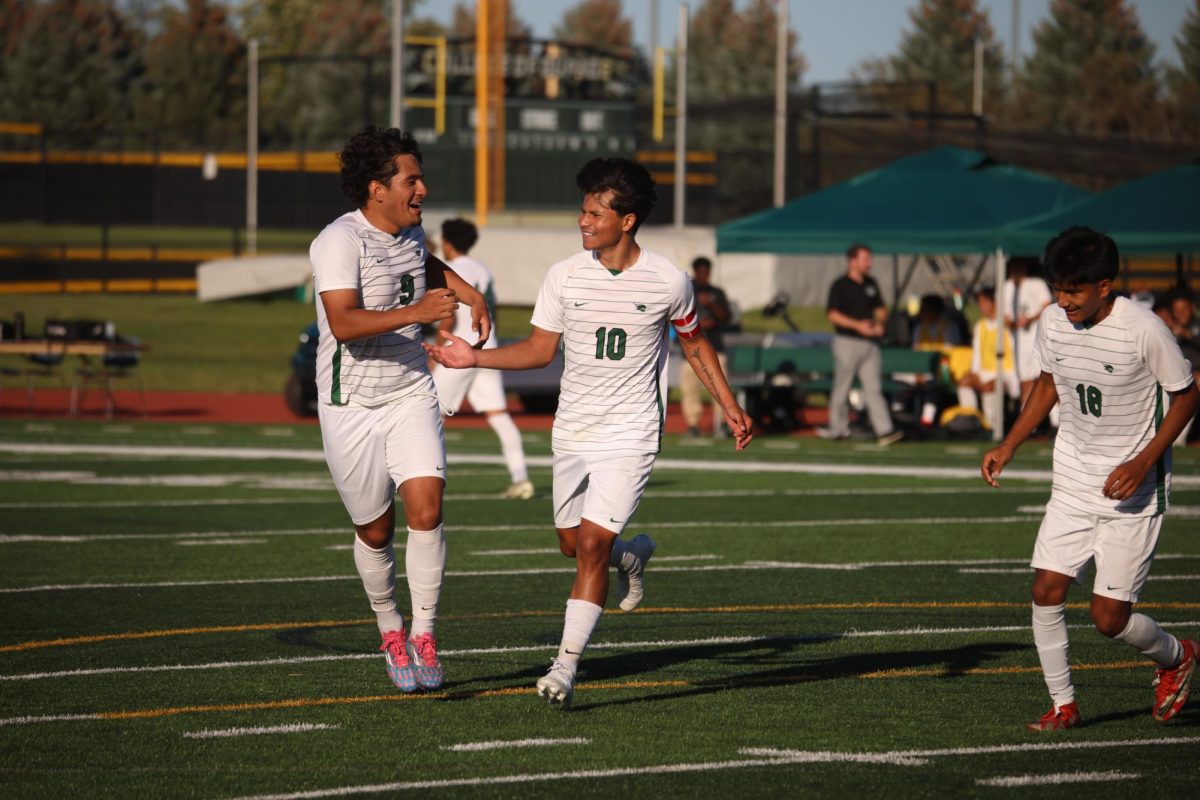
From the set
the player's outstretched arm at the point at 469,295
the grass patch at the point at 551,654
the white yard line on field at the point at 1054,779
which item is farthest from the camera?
the player's outstretched arm at the point at 469,295

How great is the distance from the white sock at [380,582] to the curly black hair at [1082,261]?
2860 mm

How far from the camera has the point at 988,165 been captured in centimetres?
2278

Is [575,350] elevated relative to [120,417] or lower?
elevated

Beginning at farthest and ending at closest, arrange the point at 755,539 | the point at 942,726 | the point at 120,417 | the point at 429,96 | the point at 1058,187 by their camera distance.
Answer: the point at 429,96
the point at 120,417
the point at 1058,187
the point at 755,539
the point at 942,726

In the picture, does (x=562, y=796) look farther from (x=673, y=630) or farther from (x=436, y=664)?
(x=673, y=630)

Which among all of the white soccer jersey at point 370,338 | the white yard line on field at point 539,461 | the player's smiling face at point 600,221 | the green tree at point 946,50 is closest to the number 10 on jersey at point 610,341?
the player's smiling face at point 600,221

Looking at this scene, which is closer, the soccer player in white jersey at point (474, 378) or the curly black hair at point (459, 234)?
the soccer player in white jersey at point (474, 378)

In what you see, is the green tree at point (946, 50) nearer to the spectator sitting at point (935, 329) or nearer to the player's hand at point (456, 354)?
the spectator sitting at point (935, 329)

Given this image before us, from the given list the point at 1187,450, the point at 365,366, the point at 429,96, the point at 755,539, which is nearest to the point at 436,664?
the point at 365,366

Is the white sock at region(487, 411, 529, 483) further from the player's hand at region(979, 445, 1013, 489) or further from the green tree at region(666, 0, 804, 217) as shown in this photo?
the green tree at region(666, 0, 804, 217)

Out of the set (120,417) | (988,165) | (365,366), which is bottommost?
(120,417)

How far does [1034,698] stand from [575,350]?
2.31 meters

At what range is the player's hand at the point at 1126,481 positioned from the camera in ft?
22.6

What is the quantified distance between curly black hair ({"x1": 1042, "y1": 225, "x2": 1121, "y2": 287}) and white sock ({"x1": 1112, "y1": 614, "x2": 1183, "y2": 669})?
4.14 ft
